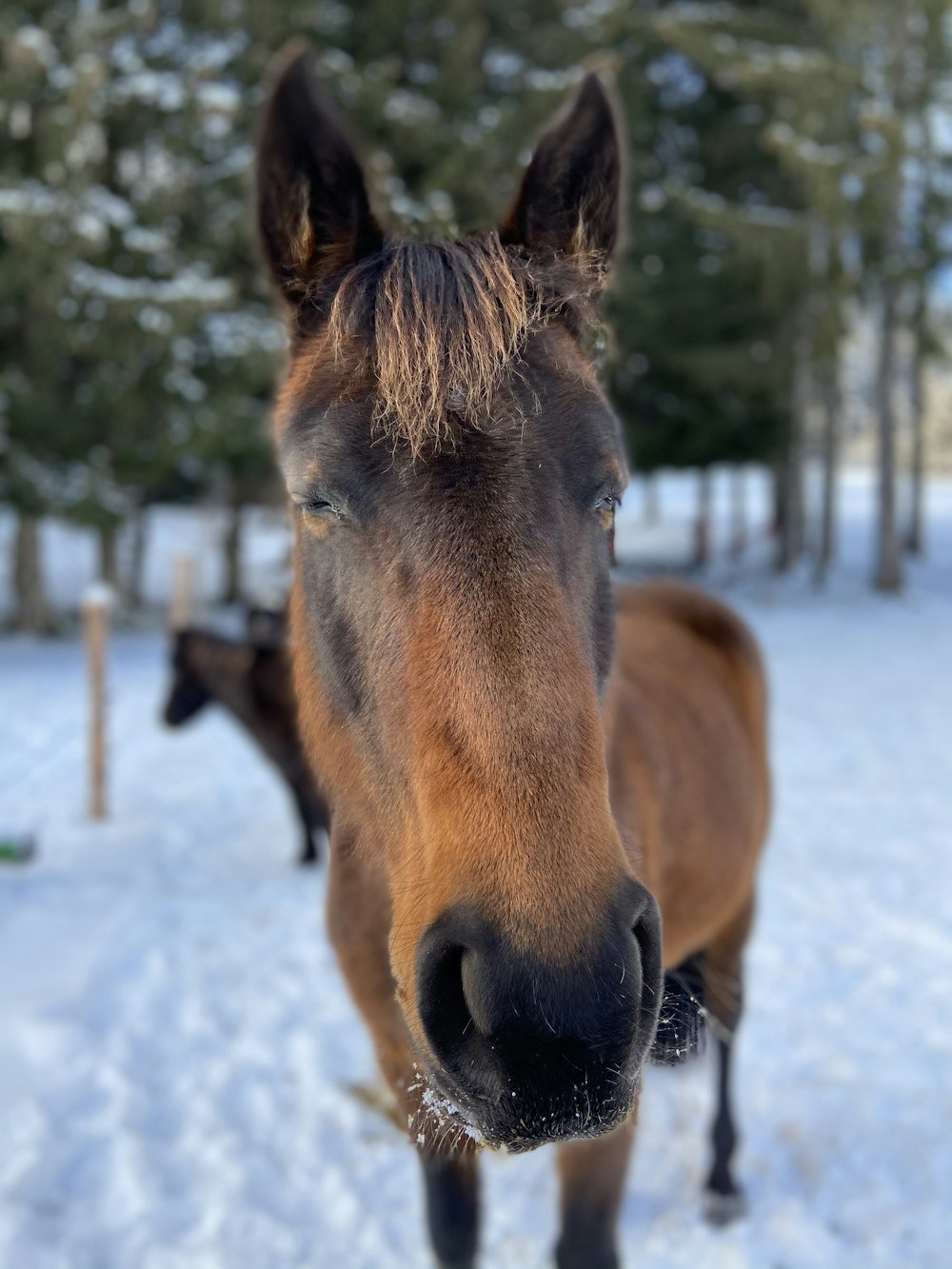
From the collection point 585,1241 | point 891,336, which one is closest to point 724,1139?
point 585,1241

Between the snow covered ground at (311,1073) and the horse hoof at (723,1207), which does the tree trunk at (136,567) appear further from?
the horse hoof at (723,1207)

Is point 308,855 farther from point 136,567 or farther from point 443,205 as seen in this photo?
point 136,567

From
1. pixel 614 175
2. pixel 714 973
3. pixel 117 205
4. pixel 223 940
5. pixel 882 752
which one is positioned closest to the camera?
pixel 614 175

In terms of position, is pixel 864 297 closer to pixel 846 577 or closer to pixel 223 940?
pixel 846 577

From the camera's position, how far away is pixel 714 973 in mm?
3363

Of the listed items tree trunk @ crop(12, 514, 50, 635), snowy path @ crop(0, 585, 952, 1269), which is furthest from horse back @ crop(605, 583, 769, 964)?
tree trunk @ crop(12, 514, 50, 635)

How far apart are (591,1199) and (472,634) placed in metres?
1.75

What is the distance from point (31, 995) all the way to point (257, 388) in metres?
11.8

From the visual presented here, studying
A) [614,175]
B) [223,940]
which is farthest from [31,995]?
[614,175]

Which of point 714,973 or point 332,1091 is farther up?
point 714,973

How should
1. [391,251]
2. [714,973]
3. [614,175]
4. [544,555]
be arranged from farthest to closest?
[714,973]
[614,175]
[391,251]
[544,555]

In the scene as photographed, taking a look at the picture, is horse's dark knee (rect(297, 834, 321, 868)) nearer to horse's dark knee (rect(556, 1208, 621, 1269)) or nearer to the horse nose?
horse's dark knee (rect(556, 1208, 621, 1269))

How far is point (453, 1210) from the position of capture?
7.87ft

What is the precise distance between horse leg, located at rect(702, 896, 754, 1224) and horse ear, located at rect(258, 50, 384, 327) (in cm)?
245
